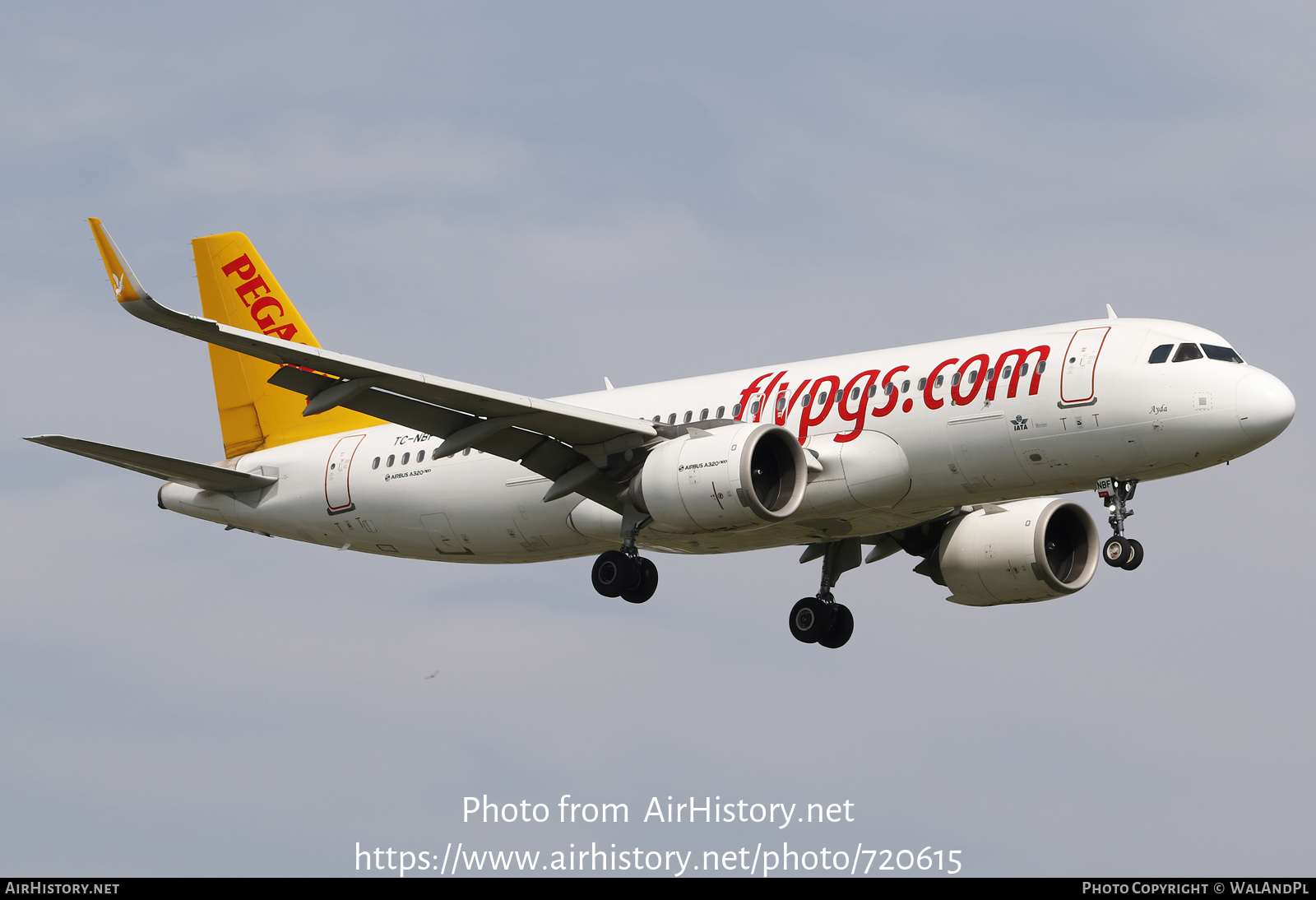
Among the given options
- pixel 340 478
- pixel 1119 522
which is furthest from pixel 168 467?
pixel 1119 522

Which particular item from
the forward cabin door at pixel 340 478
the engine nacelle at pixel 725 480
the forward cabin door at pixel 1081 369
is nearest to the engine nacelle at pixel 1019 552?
the forward cabin door at pixel 1081 369

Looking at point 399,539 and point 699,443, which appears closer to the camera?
point 699,443

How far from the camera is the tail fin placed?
41.5 m

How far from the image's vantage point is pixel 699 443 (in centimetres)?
3253

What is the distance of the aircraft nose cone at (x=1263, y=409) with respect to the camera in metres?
30.1

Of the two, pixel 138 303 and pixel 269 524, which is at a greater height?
pixel 269 524

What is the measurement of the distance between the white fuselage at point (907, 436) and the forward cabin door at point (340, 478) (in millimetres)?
43

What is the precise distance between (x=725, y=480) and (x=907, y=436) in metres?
3.45

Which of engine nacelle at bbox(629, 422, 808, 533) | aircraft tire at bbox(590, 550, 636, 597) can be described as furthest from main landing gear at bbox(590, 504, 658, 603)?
engine nacelle at bbox(629, 422, 808, 533)

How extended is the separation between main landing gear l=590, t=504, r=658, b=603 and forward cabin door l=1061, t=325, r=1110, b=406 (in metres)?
8.10

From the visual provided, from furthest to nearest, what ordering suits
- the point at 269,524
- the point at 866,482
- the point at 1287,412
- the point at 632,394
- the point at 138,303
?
the point at 269,524 → the point at 632,394 → the point at 866,482 → the point at 1287,412 → the point at 138,303

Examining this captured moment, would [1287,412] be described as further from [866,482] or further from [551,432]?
[551,432]

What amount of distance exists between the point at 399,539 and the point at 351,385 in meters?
8.47

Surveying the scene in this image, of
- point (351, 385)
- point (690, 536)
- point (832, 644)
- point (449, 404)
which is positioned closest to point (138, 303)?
point (351, 385)
